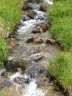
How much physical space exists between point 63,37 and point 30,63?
3204 millimetres

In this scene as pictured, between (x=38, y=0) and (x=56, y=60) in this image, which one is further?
(x=38, y=0)

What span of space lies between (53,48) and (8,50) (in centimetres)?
255

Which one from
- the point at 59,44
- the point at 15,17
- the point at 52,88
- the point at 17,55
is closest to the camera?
the point at 52,88

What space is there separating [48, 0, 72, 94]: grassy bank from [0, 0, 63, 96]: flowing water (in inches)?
19.0

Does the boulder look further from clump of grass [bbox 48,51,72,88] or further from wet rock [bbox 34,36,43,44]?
clump of grass [bbox 48,51,72,88]

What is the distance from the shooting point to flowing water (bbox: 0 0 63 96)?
1398cm

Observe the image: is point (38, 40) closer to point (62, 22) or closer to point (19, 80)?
point (62, 22)

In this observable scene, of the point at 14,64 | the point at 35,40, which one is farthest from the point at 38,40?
the point at 14,64

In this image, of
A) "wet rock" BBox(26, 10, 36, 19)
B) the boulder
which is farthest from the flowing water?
the boulder

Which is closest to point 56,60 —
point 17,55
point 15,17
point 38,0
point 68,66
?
point 68,66

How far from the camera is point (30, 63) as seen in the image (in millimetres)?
15883

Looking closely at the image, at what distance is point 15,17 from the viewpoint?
19.9m

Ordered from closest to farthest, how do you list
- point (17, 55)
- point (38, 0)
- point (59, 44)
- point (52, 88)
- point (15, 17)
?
point (52, 88) → point (17, 55) → point (59, 44) → point (15, 17) → point (38, 0)

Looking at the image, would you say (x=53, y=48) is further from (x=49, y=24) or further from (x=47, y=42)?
(x=49, y=24)
